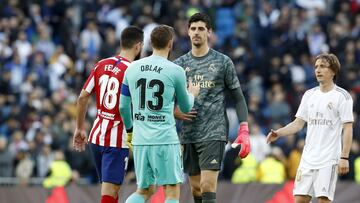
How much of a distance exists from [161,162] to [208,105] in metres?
1.39

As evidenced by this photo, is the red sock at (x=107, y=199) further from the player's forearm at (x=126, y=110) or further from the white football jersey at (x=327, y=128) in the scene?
the white football jersey at (x=327, y=128)

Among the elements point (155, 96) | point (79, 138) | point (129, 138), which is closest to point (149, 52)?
point (79, 138)

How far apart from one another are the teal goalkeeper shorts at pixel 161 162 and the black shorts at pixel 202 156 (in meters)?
0.95

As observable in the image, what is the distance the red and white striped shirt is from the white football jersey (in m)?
2.24

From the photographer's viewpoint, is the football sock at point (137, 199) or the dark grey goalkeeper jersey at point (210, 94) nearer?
the football sock at point (137, 199)

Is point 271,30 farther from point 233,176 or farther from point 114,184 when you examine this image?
point 114,184

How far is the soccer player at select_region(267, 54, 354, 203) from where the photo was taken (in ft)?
43.8

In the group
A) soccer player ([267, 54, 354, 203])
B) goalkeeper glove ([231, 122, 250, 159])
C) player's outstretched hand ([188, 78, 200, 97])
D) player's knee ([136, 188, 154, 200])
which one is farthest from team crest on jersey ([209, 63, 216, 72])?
player's knee ([136, 188, 154, 200])

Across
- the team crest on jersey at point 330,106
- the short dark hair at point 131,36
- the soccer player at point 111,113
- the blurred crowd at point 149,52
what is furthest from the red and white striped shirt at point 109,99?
the blurred crowd at point 149,52

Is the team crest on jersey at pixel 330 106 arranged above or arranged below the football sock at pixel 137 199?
above

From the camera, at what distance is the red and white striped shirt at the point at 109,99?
13547mm

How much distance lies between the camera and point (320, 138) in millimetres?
13430

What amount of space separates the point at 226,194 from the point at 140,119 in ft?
20.3

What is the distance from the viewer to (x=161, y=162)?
1245 centimetres
